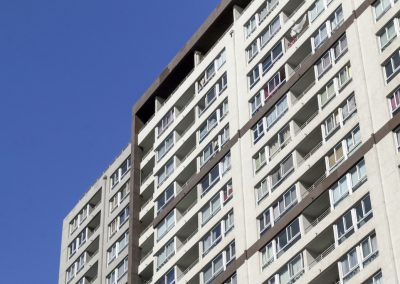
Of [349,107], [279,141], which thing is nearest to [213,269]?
[279,141]

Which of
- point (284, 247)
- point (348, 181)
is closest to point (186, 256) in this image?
point (284, 247)

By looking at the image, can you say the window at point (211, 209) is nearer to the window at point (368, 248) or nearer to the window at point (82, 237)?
the window at point (368, 248)

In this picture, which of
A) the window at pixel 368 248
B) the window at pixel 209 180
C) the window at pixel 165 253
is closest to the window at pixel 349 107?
the window at pixel 368 248

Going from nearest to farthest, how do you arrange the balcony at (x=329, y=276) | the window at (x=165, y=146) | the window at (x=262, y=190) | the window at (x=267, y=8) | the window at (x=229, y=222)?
the balcony at (x=329, y=276) < the window at (x=262, y=190) < the window at (x=229, y=222) < the window at (x=267, y=8) < the window at (x=165, y=146)

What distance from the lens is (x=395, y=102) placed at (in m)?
66.8

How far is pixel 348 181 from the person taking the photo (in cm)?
6731

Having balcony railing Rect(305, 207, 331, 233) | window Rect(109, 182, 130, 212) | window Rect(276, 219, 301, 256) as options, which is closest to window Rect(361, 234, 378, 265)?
balcony railing Rect(305, 207, 331, 233)

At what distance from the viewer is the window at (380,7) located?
71.7 m

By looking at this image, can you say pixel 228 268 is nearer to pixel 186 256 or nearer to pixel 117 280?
→ pixel 186 256

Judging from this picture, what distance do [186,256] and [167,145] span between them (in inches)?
523

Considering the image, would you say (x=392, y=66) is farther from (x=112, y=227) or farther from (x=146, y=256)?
(x=112, y=227)

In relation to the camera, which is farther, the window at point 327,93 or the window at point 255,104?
the window at point 255,104

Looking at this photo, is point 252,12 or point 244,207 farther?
point 252,12

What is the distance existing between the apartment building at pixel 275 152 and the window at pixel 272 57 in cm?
12
